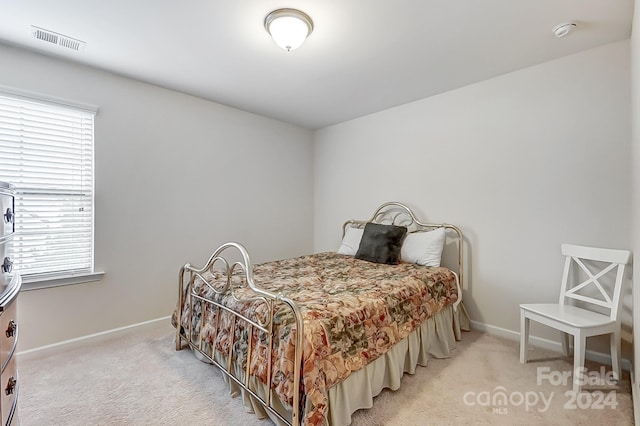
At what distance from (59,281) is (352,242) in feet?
9.34

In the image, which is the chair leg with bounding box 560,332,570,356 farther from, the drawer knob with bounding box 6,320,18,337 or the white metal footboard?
the drawer knob with bounding box 6,320,18,337

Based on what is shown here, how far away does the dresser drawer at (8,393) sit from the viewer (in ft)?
3.43

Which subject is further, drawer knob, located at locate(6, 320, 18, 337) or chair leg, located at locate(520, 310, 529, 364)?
chair leg, located at locate(520, 310, 529, 364)

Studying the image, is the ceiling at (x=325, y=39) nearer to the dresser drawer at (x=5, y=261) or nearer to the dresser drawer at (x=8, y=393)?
the dresser drawer at (x=5, y=261)

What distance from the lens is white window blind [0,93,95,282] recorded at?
235 centimetres

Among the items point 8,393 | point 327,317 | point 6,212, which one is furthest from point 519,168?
point 8,393

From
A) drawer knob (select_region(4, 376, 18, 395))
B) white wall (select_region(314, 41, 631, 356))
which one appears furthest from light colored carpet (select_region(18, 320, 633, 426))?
white wall (select_region(314, 41, 631, 356))

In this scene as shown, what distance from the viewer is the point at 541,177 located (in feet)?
8.56

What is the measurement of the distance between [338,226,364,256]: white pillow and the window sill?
250 centimetres

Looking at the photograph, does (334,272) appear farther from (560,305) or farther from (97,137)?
(97,137)

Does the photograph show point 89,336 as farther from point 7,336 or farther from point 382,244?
point 382,244

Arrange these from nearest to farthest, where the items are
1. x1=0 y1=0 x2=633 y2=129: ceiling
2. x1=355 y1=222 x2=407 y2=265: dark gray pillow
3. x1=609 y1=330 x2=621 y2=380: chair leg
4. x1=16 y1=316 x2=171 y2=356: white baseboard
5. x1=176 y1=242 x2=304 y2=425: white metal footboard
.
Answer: x1=176 y1=242 x2=304 y2=425: white metal footboard, x1=0 y1=0 x2=633 y2=129: ceiling, x1=609 y1=330 x2=621 y2=380: chair leg, x1=16 y1=316 x2=171 y2=356: white baseboard, x1=355 y1=222 x2=407 y2=265: dark gray pillow

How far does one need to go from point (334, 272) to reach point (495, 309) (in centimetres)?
165

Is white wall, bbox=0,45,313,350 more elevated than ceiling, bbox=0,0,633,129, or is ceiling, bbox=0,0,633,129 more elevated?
ceiling, bbox=0,0,633,129
